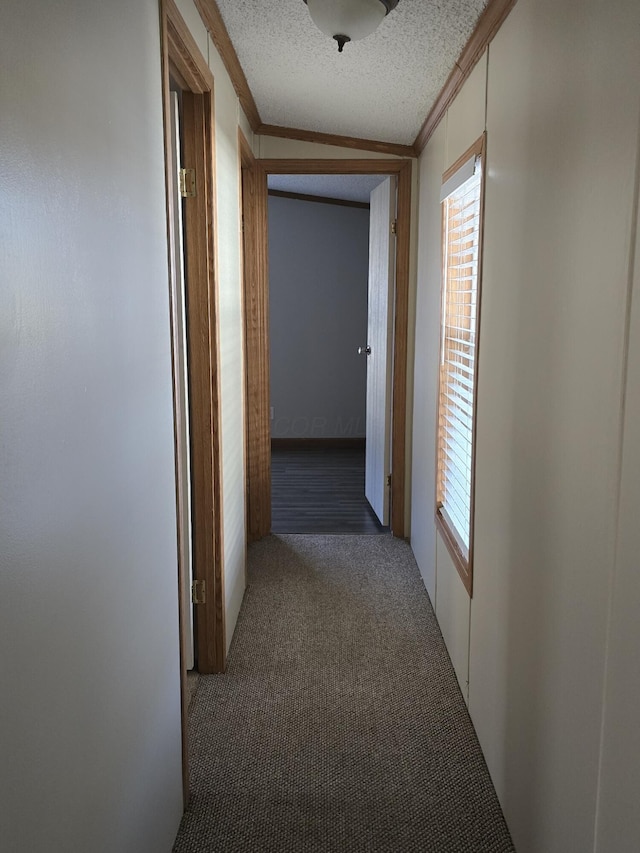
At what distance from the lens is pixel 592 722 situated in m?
1.31

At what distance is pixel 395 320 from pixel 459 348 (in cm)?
134

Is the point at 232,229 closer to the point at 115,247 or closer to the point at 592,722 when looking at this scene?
the point at 115,247

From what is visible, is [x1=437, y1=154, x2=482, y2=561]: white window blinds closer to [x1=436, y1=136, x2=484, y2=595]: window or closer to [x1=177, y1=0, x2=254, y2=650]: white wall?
[x1=436, y1=136, x2=484, y2=595]: window

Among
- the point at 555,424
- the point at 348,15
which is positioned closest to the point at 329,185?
the point at 348,15

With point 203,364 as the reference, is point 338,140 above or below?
above

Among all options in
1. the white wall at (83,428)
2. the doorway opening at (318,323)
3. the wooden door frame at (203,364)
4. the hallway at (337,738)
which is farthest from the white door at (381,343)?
the white wall at (83,428)

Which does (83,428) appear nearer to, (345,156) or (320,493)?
(345,156)

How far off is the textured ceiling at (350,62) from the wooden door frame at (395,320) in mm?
338

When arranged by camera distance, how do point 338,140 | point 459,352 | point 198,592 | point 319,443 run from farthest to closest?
point 319,443, point 338,140, point 459,352, point 198,592

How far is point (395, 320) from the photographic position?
14.1ft

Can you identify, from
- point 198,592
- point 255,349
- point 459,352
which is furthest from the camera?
point 255,349

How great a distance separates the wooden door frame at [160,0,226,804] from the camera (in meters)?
2.46

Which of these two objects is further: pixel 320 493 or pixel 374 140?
pixel 320 493

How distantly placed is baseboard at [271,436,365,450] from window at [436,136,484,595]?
12.2ft
